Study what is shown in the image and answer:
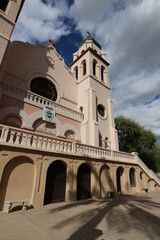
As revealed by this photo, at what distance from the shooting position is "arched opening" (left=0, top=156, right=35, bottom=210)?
5.70 meters

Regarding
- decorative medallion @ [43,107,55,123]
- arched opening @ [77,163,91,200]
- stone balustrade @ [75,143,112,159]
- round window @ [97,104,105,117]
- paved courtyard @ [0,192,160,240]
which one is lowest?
paved courtyard @ [0,192,160,240]

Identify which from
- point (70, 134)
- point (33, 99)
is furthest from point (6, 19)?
point (70, 134)

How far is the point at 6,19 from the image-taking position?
9.31 m

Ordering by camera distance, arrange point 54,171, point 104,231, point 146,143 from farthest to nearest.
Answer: point 146,143
point 54,171
point 104,231

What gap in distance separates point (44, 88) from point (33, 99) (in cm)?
253

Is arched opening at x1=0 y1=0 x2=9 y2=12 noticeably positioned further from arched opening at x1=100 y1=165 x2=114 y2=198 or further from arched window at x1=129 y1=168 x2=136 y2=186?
arched window at x1=129 y1=168 x2=136 y2=186

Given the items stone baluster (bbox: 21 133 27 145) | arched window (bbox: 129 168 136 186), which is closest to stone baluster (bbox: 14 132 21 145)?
stone baluster (bbox: 21 133 27 145)

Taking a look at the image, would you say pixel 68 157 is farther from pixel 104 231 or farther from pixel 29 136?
pixel 104 231

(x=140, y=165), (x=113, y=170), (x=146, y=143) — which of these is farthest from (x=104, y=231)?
(x=146, y=143)

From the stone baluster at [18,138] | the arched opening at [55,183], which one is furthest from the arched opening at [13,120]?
the arched opening at [55,183]

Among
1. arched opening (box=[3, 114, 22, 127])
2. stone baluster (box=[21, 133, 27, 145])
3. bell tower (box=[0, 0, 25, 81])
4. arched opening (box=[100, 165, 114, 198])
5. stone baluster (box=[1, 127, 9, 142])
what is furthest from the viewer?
arched opening (box=[100, 165, 114, 198])

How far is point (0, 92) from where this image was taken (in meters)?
8.71

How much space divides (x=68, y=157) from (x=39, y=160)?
1857 millimetres

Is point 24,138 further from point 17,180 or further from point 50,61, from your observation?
point 50,61
